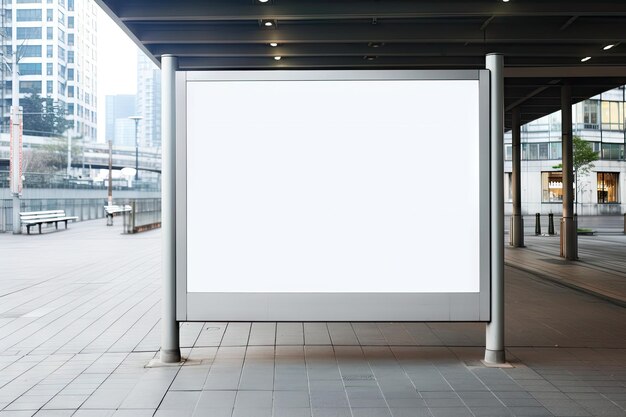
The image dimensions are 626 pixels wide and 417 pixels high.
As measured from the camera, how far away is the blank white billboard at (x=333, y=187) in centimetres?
605

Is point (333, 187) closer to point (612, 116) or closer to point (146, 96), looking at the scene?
point (612, 116)

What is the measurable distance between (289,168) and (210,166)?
0.72 m

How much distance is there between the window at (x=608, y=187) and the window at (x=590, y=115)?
4.54 metres

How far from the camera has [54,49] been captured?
70.1 m

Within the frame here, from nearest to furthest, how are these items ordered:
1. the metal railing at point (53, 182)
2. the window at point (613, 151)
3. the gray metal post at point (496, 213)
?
the gray metal post at point (496, 213) < the metal railing at point (53, 182) < the window at point (613, 151)

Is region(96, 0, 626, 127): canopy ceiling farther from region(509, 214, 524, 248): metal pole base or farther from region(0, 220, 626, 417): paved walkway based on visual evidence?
region(509, 214, 524, 248): metal pole base

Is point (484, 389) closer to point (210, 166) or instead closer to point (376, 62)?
point (210, 166)

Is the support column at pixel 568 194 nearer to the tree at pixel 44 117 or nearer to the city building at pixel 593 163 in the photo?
the city building at pixel 593 163

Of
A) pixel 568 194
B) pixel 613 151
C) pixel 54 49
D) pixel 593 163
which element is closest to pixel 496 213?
pixel 568 194

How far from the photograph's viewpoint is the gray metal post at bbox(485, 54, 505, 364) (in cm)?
604

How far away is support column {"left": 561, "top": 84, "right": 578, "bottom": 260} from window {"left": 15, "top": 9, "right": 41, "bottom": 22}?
58.0 metres

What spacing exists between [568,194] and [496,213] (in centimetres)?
1233

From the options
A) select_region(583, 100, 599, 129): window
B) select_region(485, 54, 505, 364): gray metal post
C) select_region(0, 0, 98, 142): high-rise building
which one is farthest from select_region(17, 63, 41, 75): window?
select_region(485, 54, 505, 364): gray metal post

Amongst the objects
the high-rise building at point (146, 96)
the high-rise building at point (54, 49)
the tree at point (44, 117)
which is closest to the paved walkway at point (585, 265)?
the high-rise building at point (54, 49)
